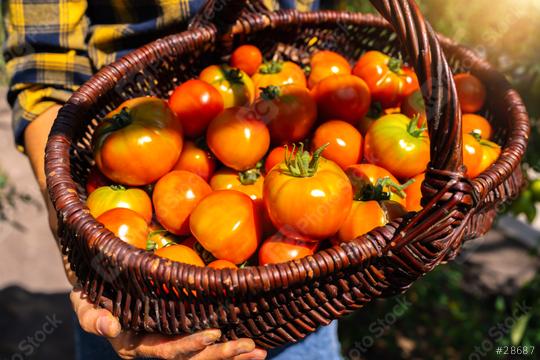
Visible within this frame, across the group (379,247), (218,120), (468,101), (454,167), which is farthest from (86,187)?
(468,101)

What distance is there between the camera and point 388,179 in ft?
4.08

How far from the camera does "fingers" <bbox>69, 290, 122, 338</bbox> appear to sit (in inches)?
39.8

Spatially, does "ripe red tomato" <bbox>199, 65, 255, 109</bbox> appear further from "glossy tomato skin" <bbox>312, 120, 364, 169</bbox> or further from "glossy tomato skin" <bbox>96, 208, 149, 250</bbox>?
"glossy tomato skin" <bbox>96, 208, 149, 250</bbox>

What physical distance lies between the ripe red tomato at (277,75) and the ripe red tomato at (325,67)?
0.04m

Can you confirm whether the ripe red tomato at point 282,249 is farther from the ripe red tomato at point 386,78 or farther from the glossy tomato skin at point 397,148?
the ripe red tomato at point 386,78

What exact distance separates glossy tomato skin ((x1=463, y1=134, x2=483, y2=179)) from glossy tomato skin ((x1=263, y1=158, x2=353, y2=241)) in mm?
337

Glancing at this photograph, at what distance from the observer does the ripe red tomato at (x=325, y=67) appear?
1532mm

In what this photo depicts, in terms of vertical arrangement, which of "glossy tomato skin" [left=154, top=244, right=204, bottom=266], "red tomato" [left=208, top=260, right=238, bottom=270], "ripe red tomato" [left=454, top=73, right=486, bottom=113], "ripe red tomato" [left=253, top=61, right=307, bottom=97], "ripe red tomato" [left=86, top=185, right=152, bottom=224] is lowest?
"ripe red tomato" [left=86, top=185, right=152, bottom=224]

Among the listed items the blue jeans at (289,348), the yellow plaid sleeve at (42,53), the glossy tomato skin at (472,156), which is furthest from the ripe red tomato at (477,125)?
the yellow plaid sleeve at (42,53)

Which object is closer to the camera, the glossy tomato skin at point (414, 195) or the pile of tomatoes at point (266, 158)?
the pile of tomatoes at point (266, 158)

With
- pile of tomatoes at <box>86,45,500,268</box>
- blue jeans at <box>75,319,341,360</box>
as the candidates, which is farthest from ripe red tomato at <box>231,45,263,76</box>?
blue jeans at <box>75,319,341,360</box>

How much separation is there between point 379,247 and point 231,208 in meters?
0.35

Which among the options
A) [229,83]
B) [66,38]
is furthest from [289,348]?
[66,38]

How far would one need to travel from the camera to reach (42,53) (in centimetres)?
147
